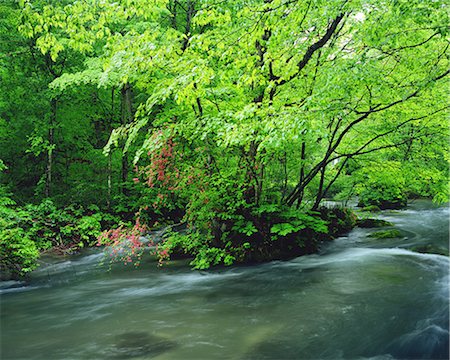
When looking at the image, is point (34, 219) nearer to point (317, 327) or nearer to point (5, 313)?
point (5, 313)

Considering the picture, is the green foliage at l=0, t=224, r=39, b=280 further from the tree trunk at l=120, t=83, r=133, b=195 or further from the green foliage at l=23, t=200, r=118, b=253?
the tree trunk at l=120, t=83, r=133, b=195

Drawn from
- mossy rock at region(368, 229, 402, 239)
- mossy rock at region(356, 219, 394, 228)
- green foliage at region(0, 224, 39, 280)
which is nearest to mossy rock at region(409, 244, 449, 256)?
mossy rock at region(368, 229, 402, 239)

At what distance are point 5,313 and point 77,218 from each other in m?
6.49

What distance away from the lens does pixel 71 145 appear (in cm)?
1445

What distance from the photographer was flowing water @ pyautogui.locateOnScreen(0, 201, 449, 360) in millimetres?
4168

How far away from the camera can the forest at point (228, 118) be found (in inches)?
202

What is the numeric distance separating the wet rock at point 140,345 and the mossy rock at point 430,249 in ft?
23.5

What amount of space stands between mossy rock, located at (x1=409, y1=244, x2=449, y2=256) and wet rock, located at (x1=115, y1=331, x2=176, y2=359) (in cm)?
715

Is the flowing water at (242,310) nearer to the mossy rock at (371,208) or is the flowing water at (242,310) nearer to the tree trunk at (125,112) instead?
the tree trunk at (125,112)

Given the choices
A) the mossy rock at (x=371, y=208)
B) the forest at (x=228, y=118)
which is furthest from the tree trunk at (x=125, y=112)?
the mossy rock at (x=371, y=208)

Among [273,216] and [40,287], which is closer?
[40,287]

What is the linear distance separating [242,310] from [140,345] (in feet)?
5.91

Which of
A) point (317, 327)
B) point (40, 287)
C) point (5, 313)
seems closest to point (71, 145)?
point (40, 287)

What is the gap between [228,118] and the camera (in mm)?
6777
